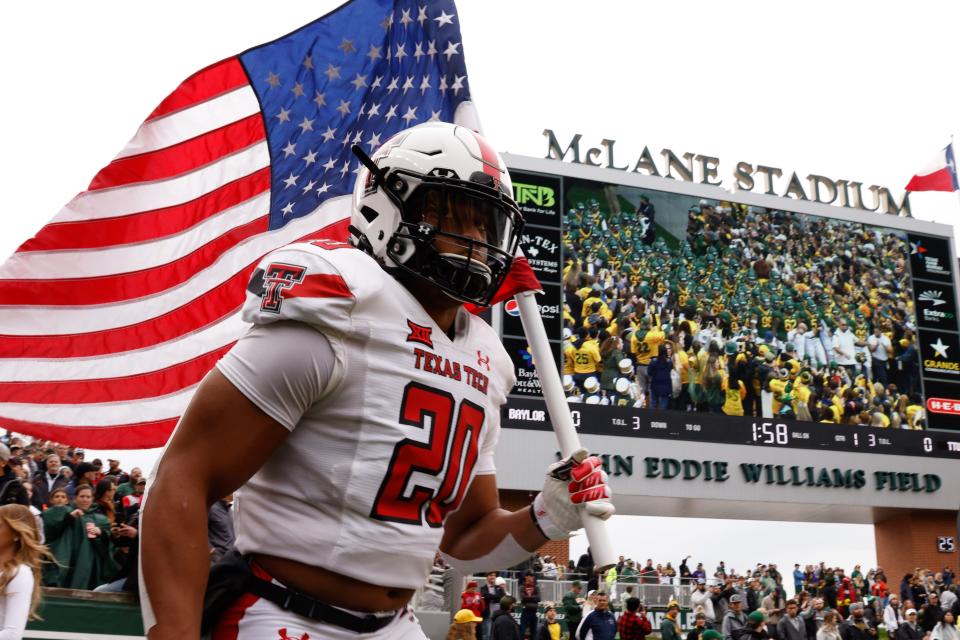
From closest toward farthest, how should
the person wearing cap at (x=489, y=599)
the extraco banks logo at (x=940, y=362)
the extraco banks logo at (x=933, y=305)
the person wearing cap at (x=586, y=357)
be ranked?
the person wearing cap at (x=489, y=599) < the person wearing cap at (x=586, y=357) < the extraco banks logo at (x=940, y=362) < the extraco banks logo at (x=933, y=305)

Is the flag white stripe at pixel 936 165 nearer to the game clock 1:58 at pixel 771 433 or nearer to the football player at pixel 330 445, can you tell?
the game clock 1:58 at pixel 771 433

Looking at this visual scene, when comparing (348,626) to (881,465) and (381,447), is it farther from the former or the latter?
(881,465)

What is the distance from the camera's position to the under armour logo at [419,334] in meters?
2.03

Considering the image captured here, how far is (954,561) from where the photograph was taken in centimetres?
2931

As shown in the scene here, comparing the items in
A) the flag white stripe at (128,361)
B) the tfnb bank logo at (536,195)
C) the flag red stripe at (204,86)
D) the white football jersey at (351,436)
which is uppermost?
the tfnb bank logo at (536,195)

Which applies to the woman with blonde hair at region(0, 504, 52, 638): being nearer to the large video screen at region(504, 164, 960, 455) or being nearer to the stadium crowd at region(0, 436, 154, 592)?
the stadium crowd at region(0, 436, 154, 592)

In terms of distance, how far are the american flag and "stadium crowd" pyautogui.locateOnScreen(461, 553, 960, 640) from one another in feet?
17.4

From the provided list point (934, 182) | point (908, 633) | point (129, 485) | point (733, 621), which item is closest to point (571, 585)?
point (733, 621)

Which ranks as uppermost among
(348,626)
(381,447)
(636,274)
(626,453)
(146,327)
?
(636,274)

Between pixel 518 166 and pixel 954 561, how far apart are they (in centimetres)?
1780

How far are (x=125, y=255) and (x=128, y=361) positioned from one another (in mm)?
518

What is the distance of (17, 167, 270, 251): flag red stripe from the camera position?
186 inches

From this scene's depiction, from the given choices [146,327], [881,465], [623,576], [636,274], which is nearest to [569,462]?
[146,327]

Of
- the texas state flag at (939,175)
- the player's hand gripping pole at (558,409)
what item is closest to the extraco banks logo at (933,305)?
the texas state flag at (939,175)
